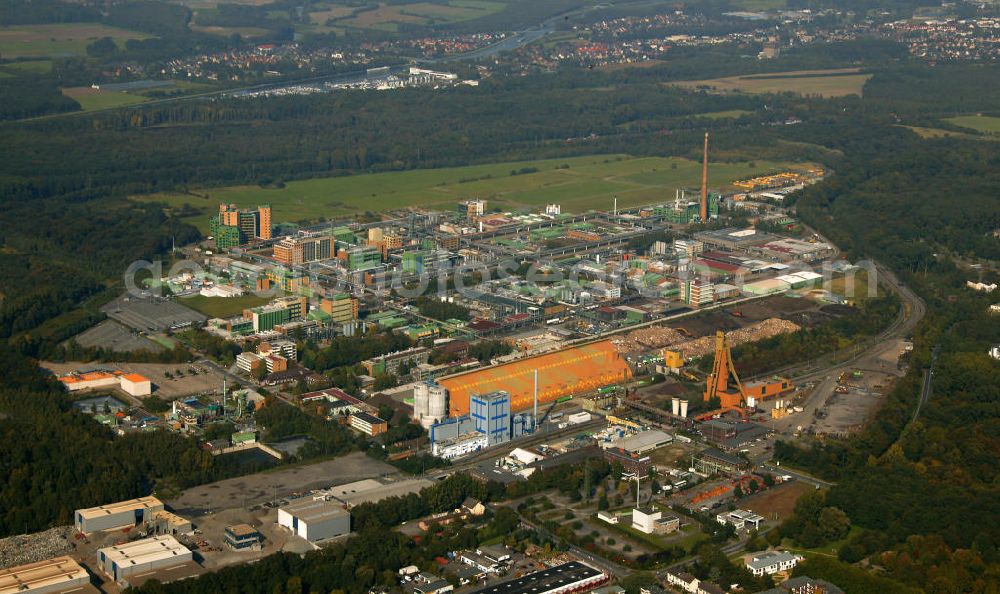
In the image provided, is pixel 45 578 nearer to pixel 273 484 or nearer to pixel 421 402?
pixel 273 484

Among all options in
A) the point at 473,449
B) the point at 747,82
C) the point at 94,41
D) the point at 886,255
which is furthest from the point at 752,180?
the point at 94,41

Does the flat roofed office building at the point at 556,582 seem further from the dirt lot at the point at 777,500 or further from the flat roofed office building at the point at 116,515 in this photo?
the flat roofed office building at the point at 116,515

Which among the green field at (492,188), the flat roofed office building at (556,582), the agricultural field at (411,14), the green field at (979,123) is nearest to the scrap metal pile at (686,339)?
the flat roofed office building at (556,582)

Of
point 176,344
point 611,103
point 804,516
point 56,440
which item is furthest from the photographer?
point 611,103

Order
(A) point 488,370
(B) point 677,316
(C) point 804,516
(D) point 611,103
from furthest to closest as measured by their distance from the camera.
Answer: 1. (D) point 611,103
2. (B) point 677,316
3. (A) point 488,370
4. (C) point 804,516

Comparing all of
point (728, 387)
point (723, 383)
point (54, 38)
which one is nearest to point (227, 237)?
point (728, 387)

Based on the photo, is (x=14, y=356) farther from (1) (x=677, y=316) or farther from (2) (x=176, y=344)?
(1) (x=677, y=316)
